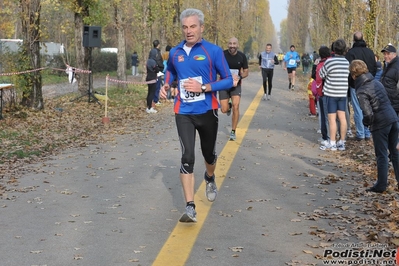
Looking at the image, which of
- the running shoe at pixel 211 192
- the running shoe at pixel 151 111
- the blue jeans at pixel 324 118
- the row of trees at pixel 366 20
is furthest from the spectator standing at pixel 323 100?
the running shoe at pixel 151 111

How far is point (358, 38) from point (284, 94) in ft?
46.5

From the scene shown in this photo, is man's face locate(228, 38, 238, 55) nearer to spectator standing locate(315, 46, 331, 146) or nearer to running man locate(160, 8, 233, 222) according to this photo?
spectator standing locate(315, 46, 331, 146)

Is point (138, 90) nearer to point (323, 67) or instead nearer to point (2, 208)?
point (323, 67)

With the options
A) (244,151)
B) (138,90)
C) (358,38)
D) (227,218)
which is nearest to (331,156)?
(244,151)

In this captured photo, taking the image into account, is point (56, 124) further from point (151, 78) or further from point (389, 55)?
point (389, 55)

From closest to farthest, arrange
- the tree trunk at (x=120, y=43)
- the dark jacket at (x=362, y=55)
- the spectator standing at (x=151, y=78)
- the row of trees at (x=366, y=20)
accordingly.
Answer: the dark jacket at (x=362, y=55) → the spectator standing at (x=151, y=78) → the row of trees at (x=366, y=20) → the tree trunk at (x=120, y=43)

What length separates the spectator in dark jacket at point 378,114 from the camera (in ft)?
28.8

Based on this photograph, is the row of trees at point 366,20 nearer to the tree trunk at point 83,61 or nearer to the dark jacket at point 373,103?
the dark jacket at point 373,103

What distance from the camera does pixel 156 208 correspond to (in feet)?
25.7

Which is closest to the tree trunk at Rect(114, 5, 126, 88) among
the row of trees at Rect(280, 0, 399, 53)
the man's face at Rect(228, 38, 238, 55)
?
Answer: the row of trees at Rect(280, 0, 399, 53)

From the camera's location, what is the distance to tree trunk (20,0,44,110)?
18844mm

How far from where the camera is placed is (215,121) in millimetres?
7293

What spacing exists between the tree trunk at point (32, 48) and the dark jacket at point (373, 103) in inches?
484

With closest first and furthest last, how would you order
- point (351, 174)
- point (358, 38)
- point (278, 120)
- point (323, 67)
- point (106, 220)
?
point (106, 220)
point (351, 174)
point (323, 67)
point (358, 38)
point (278, 120)
